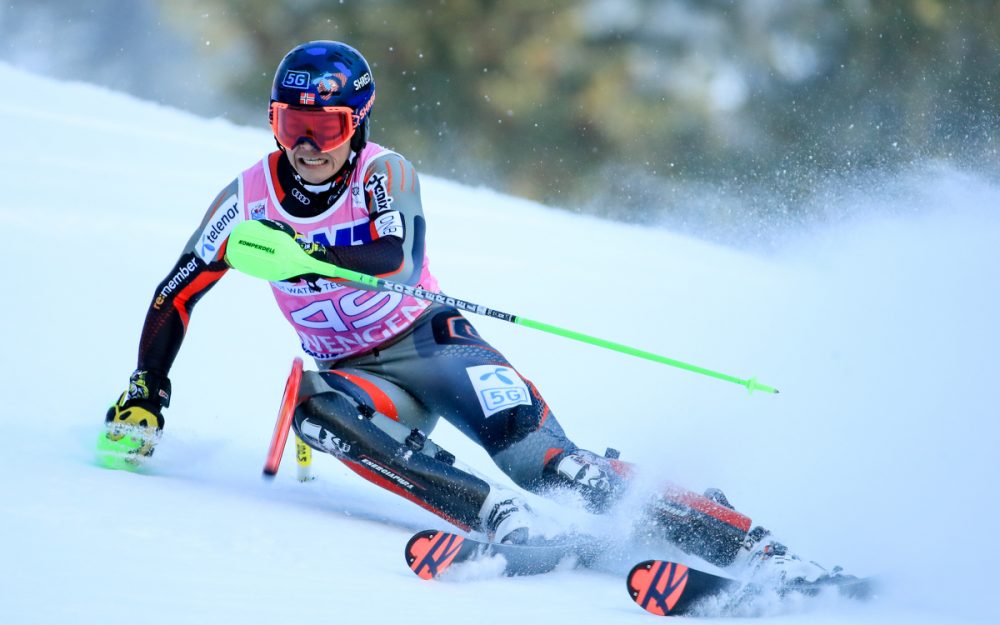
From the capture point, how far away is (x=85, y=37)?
12625 millimetres

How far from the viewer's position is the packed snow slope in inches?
85.9

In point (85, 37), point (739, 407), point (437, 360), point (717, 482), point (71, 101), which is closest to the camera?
point (437, 360)

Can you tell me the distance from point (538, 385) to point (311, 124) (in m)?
2.13

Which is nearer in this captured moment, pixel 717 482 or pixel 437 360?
pixel 437 360

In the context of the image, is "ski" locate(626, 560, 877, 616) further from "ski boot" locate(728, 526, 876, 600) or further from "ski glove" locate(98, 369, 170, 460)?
"ski glove" locate(98, 369, 170, 460)

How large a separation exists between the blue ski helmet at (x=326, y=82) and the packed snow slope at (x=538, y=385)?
3.25 feet

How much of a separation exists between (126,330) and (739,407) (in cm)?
241

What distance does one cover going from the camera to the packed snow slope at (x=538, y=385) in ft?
7.16

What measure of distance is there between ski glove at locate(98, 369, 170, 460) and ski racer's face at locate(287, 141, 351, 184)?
655mm

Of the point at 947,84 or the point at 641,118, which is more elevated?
the point at 947,84

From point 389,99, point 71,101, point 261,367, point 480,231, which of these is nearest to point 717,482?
point 261,367

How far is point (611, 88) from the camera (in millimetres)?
13352

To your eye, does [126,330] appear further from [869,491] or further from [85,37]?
[85,37]

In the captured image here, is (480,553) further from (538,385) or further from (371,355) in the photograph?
(538,385)
